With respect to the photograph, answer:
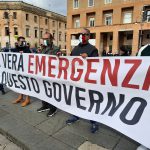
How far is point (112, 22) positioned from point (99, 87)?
101ft

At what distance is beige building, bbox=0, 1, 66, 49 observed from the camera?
1716 inches

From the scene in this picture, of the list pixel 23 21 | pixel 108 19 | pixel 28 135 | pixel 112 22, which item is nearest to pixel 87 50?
pixel 28 135

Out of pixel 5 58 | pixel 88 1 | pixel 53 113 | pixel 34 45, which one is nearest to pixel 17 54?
pixel 5 58

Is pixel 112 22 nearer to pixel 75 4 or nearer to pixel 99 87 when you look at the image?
pixel 75 4

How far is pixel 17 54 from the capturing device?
4.55 m

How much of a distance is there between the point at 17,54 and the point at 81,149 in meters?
2.80

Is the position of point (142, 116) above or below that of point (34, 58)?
below

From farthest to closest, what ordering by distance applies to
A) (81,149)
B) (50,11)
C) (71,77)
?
1. (50,11)
2. (71,77)
3. (81,149)

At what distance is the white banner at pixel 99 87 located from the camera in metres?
2.46

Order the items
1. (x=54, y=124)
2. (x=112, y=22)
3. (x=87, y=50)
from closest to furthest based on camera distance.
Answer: (x=87, y=50) < (x=54, y=124) < (x=112, y=22)

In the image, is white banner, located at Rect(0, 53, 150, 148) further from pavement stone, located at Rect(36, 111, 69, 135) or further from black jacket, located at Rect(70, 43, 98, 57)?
pavement stone, located at Rect(36, 111, 69, 135)

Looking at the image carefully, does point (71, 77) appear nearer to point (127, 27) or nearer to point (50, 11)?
point (127, 27)

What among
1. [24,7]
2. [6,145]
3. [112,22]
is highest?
[24,7]

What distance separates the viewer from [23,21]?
44.2 metres
